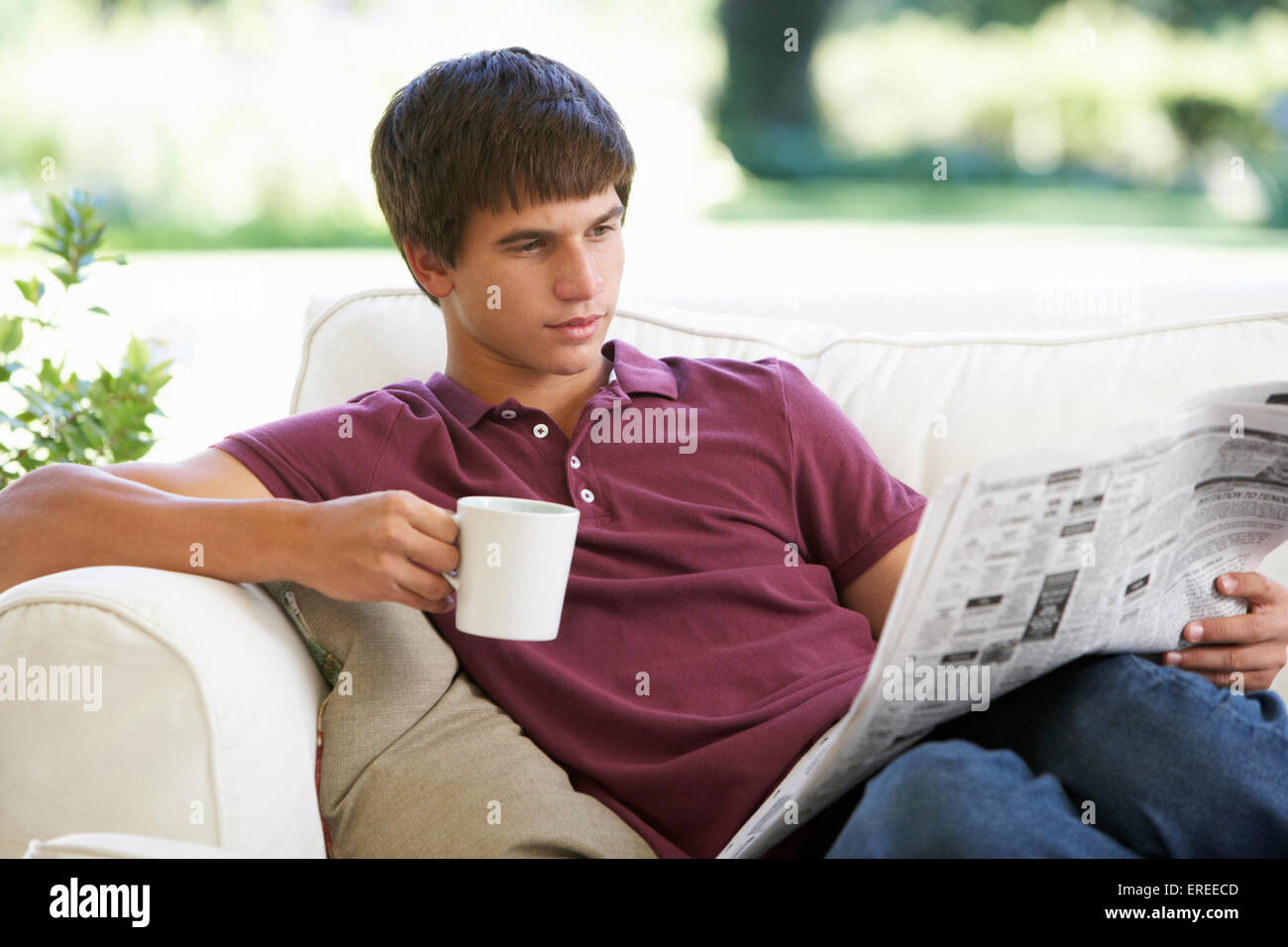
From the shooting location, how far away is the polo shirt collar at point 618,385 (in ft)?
4.44

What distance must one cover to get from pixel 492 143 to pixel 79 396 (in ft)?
2.29

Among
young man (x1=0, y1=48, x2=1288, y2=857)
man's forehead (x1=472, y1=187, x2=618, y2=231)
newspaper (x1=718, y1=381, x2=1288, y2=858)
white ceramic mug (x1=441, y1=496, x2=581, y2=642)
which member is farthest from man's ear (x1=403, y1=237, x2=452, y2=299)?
newspaper (x1=718, y1=381, x2=1288, y2=858)

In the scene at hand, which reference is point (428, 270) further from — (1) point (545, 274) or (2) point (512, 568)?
→ (2) point (512, 568)

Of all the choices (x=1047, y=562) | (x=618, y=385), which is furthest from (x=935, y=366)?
(x=1047, y=562)

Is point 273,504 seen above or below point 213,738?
above

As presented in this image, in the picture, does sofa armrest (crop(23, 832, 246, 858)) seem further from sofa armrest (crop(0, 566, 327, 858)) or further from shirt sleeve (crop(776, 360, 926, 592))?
shirt sleeve (crop(776, 360, 926, 592))

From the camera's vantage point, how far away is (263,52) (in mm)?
8477

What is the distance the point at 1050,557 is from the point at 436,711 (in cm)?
57

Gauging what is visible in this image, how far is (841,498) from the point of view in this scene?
1.35 m

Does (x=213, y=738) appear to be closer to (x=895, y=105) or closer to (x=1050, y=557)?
(x=1050, y=557)

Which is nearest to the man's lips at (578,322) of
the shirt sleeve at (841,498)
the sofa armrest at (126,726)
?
the shirt sleeve at (841,498)

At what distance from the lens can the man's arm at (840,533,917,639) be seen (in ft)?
4.34

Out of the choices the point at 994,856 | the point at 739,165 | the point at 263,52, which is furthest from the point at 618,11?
the point at 994,856

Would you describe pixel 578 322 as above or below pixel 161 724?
above
